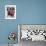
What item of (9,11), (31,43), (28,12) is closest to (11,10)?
(9,11)

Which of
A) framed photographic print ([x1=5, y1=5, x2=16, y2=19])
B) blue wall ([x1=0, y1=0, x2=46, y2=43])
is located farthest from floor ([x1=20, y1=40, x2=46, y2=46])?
framed photographic print ([x1=5, y1=5, x2=16, y2=19])

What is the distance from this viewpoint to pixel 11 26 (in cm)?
366

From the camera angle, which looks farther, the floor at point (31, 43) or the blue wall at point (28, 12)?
the blue wall at point (28, 12)

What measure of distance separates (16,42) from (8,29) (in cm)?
44

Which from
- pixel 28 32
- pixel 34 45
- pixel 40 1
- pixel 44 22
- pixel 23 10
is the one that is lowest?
pixel 34 45

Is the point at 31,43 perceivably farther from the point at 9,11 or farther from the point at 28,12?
the point at 9,11

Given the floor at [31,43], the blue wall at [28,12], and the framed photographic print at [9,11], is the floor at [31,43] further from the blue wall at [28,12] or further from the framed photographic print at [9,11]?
the framed photographic print at [9,11]

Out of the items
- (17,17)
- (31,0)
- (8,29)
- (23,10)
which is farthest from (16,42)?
(31,0)

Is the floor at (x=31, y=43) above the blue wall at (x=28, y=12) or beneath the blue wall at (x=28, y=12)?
beneath

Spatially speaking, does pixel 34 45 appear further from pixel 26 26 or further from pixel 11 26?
Result: pixel 11 26

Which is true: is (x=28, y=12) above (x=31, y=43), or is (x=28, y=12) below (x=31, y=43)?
above

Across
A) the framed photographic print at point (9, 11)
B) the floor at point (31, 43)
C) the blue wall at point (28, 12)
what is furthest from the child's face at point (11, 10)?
the floor at point (31, 43)

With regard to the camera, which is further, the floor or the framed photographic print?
the framed photographic print

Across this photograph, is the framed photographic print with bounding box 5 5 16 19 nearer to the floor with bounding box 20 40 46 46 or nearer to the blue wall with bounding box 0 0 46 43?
the blue wall with bounding box 0 0 46 43
